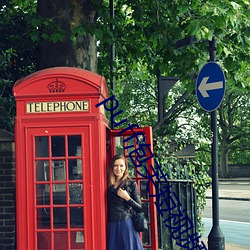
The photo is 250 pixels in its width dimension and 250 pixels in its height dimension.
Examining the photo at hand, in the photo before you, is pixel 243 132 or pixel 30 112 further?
pixel 243 132

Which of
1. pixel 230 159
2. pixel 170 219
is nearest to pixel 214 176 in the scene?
pixel 170 219

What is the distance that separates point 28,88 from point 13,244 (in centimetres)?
228

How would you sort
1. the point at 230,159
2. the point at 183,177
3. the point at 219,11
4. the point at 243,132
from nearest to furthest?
the point at 219,11 → the point at 183,177 → the point at 243,132 → the point at 230,159

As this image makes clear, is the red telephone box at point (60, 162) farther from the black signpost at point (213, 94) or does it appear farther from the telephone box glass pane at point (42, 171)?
the black signpost at point (213, 94)

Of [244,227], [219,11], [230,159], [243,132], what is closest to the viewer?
[219,11]

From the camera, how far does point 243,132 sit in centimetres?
4928

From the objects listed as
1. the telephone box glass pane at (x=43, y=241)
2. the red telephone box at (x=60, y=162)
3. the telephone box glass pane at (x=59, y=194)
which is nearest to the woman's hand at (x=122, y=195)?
the red telephone box at (x=60, y=162)

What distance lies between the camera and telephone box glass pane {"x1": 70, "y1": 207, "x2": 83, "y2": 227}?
5.88 meters

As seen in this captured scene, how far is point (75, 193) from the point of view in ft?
19.3

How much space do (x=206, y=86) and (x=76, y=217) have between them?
122 inches

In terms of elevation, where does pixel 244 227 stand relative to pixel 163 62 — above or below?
below

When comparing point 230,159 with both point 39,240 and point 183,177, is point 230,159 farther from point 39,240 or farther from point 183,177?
point 39,240

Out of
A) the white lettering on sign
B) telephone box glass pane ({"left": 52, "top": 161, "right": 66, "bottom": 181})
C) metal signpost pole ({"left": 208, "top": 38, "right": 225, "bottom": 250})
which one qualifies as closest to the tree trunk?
metal signpost pole ({"left": 208, "top": 38, "right": 225, "bottom": 250})

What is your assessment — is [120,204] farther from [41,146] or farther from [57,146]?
[41,146]
